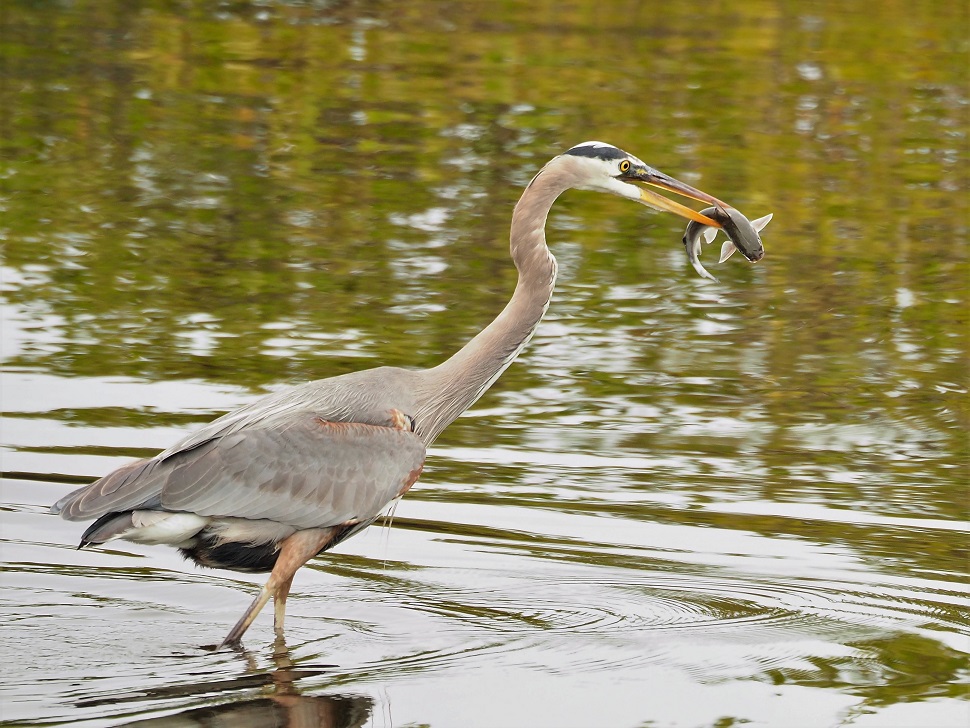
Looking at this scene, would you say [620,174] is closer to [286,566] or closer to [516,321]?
[516,321]

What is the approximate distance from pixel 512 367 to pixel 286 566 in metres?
4.00

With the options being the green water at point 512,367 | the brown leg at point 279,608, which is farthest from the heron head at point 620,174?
the brown leg at point 279,608

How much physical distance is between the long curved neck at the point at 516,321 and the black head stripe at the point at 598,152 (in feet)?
0.45

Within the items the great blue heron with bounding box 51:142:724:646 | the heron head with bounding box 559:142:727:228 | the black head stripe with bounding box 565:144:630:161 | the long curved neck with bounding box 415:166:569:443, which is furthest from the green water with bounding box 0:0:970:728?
the black head stripe with bounding box 565:144:630:161

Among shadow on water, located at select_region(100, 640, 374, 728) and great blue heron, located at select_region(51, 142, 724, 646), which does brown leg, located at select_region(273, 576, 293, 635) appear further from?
shadow on water, located at select_region(100, 640, 374, 728)

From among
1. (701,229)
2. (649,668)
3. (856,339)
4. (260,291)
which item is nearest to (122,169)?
(260,291)

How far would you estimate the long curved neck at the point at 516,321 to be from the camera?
732 cm

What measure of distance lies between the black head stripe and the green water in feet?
5.80

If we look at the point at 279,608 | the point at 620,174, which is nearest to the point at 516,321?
the point at 620,174

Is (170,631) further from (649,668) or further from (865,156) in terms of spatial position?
(865,156)

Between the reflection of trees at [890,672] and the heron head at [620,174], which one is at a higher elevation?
the heron head at [620,174]

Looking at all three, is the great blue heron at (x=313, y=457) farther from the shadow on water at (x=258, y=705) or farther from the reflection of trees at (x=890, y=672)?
the reflection of trees at (x=890, y=672)

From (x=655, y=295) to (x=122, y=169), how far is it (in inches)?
205

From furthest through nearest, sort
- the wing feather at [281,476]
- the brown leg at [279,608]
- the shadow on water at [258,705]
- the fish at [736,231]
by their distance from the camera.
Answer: the fish at [736,231] < the brown leg at [279,608] < the wing feather at [281,476] < the shadow on water at [258,705]
